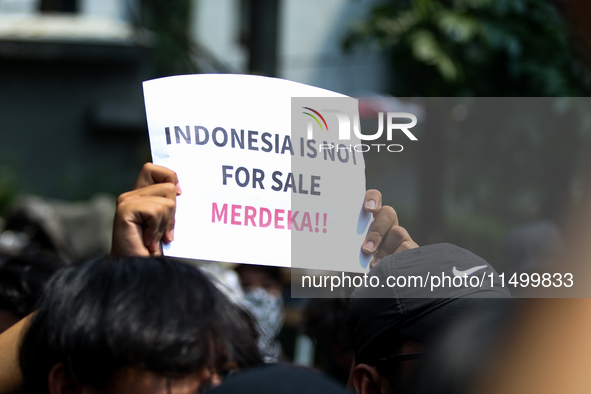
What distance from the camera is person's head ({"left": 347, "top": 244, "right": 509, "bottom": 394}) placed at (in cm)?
108

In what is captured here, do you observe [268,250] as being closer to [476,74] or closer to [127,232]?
[127,232]

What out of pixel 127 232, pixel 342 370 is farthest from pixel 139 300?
pixel 342 370

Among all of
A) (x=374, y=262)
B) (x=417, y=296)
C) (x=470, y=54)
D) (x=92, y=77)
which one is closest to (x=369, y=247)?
(x=374, y=262)

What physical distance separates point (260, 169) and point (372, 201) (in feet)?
0.85

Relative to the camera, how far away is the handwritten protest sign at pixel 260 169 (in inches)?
49.5

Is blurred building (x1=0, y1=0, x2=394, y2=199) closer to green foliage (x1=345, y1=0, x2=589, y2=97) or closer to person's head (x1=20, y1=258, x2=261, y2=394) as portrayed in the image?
green foliage (x1=345, y1=0, x2=589, y2=97)

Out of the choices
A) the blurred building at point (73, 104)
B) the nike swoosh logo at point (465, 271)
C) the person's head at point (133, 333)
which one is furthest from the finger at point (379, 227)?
the blurred building at point (73, 104)

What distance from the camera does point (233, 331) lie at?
101 centimetres

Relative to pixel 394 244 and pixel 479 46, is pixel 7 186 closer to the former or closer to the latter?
pixel 479 46

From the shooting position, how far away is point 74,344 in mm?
A: 930

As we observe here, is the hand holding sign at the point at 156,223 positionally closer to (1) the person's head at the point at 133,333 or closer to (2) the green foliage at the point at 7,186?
(1) the person's head at the point at 133,333

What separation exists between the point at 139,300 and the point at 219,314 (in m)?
0.14

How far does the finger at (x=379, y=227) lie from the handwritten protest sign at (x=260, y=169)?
0.8 inches

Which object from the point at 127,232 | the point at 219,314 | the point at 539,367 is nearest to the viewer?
the point at 539,367
